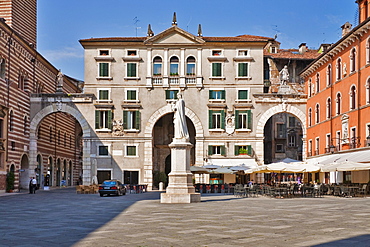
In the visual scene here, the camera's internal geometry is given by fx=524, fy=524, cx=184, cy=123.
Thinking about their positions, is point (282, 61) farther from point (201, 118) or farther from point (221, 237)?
point (221, 237)

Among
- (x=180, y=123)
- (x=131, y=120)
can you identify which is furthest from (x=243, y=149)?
(x=180, y=123)

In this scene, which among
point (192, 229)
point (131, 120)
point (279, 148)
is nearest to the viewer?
point (192, 229)

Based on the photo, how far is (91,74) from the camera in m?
46.9

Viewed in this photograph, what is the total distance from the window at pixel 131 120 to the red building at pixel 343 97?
597 inches

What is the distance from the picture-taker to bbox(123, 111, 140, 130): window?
46.7m

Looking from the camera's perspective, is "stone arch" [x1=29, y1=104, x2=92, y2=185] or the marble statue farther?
"stone arch" [x1=29, y1=104, x2=92, y2=185]

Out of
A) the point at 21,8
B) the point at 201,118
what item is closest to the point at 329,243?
the point at 201,118

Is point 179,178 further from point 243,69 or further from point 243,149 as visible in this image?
point 243,69

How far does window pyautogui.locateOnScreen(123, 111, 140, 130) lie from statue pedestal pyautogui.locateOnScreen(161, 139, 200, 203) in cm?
2293

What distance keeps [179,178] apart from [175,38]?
25.2m

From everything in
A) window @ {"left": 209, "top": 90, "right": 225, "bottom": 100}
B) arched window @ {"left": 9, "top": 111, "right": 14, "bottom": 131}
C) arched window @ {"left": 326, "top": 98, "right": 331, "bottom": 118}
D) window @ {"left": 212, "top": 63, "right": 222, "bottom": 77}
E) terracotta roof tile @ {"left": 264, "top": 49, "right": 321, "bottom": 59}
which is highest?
terracotta roof tile @ {"left": 264, "top": 49, "right": 321, "bottom": 59}

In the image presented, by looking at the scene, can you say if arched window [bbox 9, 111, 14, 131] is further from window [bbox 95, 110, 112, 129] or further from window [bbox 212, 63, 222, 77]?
window [bbox 212, 63, 222, 77]

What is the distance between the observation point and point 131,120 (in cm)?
4681

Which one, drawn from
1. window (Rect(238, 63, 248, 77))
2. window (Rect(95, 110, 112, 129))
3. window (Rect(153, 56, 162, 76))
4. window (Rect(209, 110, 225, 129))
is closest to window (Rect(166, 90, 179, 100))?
window (Rect(153, 56, 162, 76))
